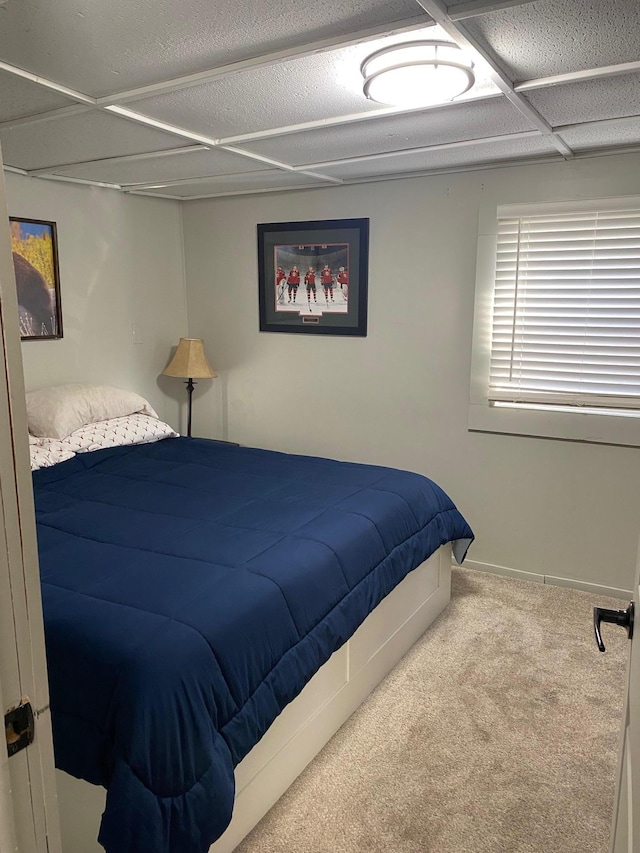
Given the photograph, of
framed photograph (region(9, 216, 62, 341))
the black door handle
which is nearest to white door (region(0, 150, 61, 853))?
the black door handle

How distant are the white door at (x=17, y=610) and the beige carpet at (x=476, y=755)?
1.26 metres

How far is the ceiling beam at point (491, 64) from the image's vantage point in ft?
4.93

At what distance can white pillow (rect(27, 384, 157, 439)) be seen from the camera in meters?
3.34

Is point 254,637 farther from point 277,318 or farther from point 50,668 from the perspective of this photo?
point 277,318

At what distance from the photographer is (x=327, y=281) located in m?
3.96

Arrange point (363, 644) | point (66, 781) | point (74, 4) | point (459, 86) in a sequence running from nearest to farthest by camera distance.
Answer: point (74, 4)
point (66, 781)
point (459, 86)
point (363, 644)

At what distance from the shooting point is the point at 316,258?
3971 millimetres

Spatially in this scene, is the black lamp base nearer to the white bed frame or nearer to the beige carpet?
the white bed frame

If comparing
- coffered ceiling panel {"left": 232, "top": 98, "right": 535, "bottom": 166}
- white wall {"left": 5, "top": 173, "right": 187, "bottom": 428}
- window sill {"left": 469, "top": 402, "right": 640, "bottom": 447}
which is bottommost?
window sill {"left": 469, "top": 402, "right": 640, "bottom": 447}

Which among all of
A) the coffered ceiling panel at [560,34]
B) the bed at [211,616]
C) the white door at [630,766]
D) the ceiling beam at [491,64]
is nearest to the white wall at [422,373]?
the bed at [211,616]

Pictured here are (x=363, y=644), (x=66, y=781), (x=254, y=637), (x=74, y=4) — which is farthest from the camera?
(x=363, y=644)

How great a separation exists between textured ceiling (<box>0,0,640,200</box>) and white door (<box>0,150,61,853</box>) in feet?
3.79

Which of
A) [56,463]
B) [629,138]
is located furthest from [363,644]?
[629,138]

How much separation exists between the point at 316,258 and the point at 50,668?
2.94 metres
